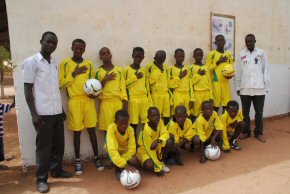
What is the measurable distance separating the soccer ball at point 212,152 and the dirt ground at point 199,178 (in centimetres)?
8

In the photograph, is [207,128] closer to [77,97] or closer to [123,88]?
[123,88]

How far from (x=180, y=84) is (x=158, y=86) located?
45 cm

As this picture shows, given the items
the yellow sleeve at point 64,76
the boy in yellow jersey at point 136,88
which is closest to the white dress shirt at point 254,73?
the boy in yellow jersey at point 136,88

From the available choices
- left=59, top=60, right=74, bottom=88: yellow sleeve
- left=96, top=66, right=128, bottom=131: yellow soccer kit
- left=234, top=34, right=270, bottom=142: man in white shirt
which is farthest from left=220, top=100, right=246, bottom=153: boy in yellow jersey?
left=59, top=60, right=74, bottom=88: yellow sleeve

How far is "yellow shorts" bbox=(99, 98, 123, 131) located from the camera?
4047 mm

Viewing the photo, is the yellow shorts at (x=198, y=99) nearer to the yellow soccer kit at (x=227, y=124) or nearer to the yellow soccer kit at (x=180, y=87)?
the yellow soccer kit at (x=180, y=87)

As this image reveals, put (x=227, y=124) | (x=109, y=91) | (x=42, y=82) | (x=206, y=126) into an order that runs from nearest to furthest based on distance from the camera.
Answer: (x=42, y=82) → (x=109, y=91) → (x=206, y=126) → (x=227, y=124)

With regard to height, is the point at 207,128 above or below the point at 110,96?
below

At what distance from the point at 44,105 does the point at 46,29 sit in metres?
1.26

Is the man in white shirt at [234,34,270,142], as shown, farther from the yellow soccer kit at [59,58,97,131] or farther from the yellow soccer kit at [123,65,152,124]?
the yellow soccer kit at [59,58,97,131]

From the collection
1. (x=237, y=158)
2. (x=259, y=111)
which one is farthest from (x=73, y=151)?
(x=259, y=111)

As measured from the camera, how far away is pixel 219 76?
5043 millimetres

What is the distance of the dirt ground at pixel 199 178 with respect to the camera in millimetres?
3297

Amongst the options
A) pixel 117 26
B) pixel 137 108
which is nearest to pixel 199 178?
pixel 137 108
